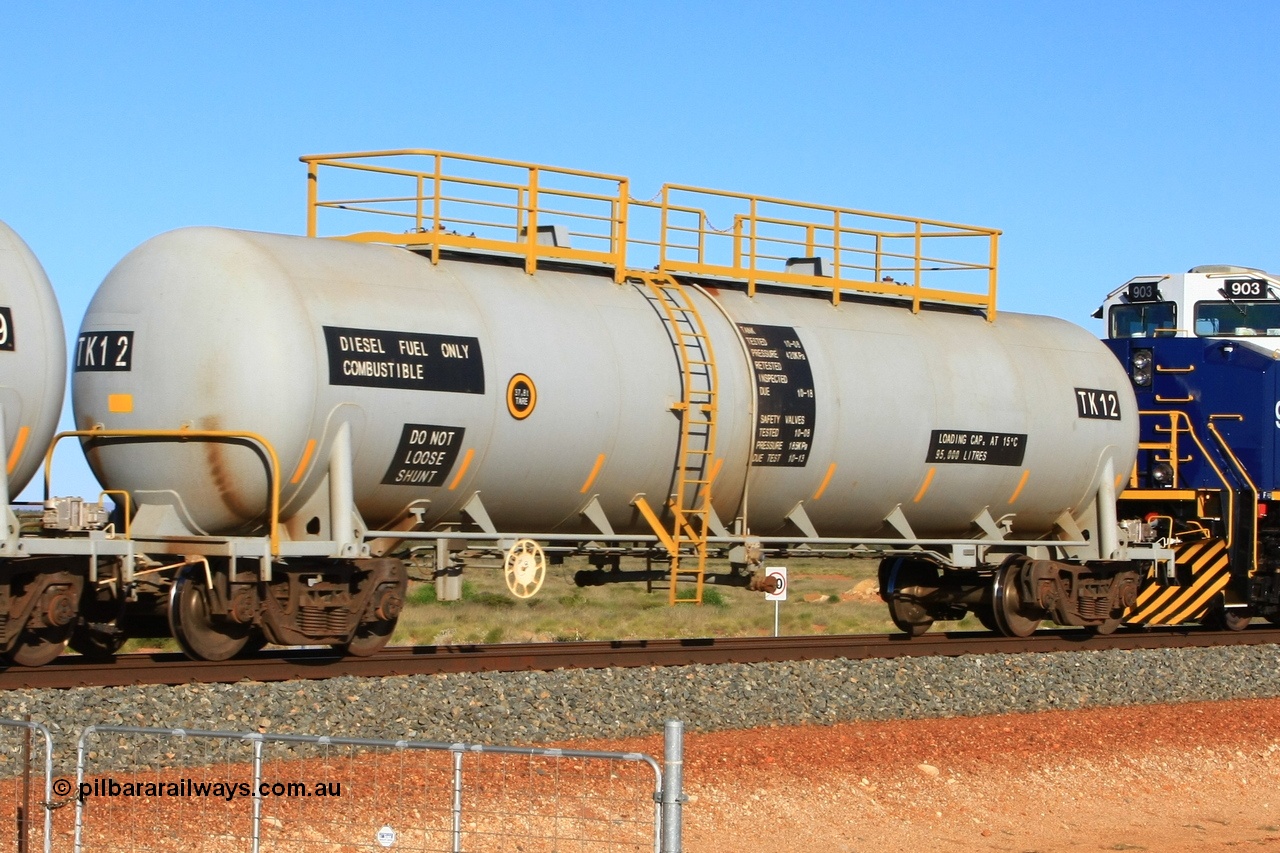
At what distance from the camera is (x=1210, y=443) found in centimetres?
2297

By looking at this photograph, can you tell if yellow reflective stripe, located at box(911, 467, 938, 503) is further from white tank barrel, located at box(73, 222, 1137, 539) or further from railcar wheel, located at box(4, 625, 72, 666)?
railcar wheel, located at box(4, 625, 72, 666)

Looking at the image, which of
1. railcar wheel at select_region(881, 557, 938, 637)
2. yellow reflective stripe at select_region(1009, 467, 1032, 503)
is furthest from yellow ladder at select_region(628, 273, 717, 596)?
railcar wheel at select_region(881, 557, 938, 637)

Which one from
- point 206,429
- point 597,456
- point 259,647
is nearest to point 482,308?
point 597,456

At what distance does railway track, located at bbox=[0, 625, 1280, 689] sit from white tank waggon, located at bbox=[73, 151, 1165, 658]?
0.38m

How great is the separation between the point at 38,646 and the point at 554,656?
15.1 ft

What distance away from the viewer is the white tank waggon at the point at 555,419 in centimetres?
1420

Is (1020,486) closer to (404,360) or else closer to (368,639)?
(368,639)

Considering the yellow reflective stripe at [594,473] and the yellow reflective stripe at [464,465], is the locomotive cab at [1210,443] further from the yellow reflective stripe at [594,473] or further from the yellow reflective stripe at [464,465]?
the yellow reflective stripe at [464,465]

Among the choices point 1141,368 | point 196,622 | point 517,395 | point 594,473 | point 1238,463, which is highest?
point 1141,368

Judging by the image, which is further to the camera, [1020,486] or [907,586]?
[907,586]

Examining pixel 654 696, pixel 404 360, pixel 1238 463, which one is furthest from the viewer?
pixel 1238 463

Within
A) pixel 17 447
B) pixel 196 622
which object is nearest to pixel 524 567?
pixel 196 622

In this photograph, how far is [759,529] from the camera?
704 inches

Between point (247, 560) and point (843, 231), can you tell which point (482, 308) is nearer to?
point (247, 560)
